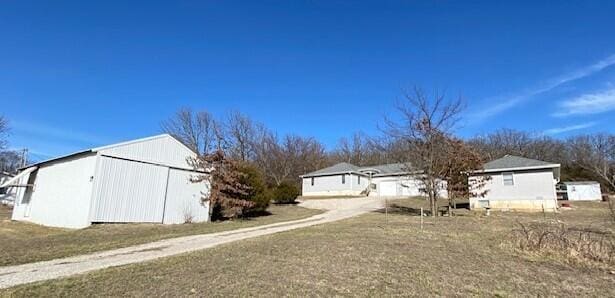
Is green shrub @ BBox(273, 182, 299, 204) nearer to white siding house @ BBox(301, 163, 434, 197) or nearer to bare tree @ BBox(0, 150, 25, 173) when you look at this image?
white siding house @ BBox(301, 163, 434, 197)

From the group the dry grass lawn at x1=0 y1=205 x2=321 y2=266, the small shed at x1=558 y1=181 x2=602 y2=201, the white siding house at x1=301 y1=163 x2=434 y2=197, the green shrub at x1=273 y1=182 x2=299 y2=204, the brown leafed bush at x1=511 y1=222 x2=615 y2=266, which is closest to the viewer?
the brown leafed bush at x1=511 y1=222 x2=615 y2=266

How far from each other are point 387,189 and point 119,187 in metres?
31.2

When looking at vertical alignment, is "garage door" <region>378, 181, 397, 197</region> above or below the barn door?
above

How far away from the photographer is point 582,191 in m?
43.1

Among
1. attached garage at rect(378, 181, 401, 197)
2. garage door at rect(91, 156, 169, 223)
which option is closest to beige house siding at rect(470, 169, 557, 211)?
attached garage at rect(378, 181, 401, 197)

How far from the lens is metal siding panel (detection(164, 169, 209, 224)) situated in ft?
57.8

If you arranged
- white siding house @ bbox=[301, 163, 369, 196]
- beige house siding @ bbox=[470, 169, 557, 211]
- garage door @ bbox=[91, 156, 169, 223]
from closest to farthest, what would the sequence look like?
garage door @ bbox=[91, 156, 169, 223]
beige house siding @ bbox=[470, 169, 557, 211]
white siding house @ bbox=[301, 163, 369, 196]

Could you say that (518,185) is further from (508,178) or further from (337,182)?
(337,182)

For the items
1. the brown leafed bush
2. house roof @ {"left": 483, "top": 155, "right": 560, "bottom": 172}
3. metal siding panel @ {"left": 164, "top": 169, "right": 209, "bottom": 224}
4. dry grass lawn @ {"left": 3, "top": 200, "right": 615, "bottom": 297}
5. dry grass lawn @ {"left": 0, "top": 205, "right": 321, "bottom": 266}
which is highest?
house roof @ {"left": 483, "top": 155, "right": 560, "bottom": 172}

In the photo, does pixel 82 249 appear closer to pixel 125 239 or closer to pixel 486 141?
pixel 125 239

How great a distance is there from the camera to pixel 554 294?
5.51 m

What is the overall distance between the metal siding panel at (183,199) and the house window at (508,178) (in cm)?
2057

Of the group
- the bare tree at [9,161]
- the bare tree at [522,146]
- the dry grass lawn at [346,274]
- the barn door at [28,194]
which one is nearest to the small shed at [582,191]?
the bare tree at [522,146]

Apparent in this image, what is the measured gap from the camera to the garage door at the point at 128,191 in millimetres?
15133
